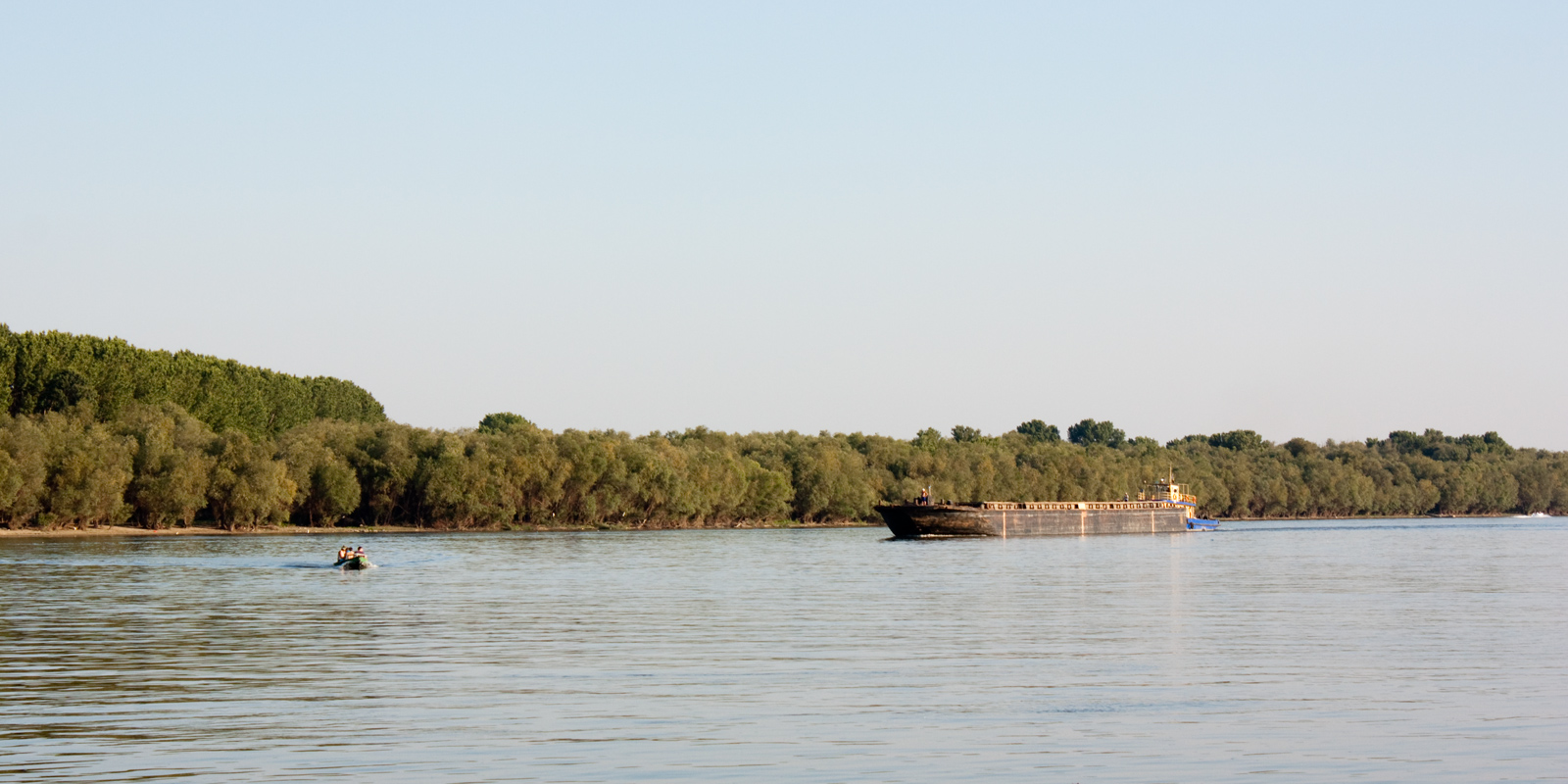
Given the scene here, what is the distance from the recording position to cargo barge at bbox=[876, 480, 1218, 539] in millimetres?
151250

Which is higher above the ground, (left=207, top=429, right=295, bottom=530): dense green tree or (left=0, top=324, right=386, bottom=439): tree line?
(left=0, top=324, right=386, bottom=439): tree line

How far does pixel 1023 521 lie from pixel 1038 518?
12.2 feet

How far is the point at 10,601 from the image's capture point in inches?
2368

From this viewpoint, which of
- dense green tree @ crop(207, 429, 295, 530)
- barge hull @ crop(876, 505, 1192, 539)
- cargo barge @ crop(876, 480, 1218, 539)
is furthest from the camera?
cargo barge @ crop(876, 480, 1218, 539)

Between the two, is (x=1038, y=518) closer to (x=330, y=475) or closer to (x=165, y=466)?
(x=330, y=475)

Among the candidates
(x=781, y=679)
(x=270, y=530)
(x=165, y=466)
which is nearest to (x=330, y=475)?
(x=270, y=530)

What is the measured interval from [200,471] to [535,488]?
41843 millimetres

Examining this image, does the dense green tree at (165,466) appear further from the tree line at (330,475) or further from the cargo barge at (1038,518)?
the cargo barge at (1038,518)

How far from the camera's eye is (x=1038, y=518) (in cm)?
16575

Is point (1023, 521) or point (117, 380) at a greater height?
point (117, 380)

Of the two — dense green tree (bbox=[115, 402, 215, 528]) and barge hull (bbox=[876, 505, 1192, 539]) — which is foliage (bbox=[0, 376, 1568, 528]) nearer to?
dense green tree (bbox=[115, 402, 215, 528])

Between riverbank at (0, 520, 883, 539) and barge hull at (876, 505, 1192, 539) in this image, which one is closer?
riverbank at (0, 520, 883, 539)

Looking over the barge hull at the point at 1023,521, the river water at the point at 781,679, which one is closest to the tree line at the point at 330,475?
the barge hull at the point at 1023,521

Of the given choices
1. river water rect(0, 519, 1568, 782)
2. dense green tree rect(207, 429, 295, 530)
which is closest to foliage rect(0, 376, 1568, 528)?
dense green tree rect(207, 429, 295, 530)
